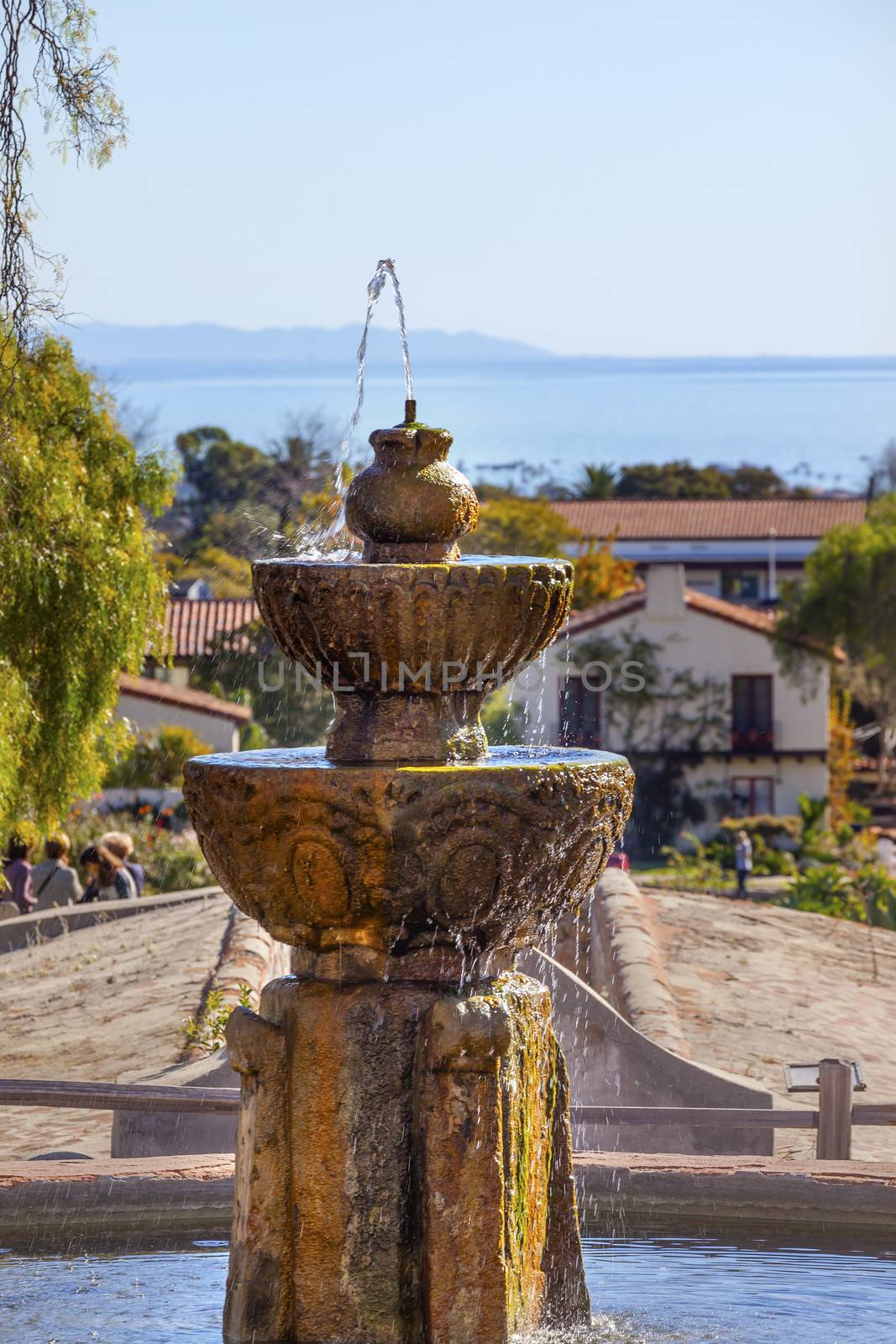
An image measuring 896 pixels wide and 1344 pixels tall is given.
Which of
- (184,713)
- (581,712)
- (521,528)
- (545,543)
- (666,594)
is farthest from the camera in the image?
(521,528)

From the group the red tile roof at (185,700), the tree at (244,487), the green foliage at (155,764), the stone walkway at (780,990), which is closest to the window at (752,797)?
the tree at (244,487)

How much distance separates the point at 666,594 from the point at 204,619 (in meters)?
9.90

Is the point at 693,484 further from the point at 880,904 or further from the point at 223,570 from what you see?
the point at 880,904

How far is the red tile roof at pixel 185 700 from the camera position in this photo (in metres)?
32.7

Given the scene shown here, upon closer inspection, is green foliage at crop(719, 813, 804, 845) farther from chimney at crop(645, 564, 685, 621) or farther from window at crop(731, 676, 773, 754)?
chimney at crop(645, 564, 685, 621)

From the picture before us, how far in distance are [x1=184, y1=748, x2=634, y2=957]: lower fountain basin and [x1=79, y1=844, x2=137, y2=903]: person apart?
35.2 feet

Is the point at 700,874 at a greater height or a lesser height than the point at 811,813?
greater

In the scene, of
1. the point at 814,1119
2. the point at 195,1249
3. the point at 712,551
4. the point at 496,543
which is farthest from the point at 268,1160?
the point at 712,551

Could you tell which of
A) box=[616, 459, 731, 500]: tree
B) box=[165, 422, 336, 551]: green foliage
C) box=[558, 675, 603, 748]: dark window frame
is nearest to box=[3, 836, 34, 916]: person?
A: box=[165, 422, 336, 551]: green foliage

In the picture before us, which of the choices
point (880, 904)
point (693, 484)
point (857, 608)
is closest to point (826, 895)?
point (880, 904)

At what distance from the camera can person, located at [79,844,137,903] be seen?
1595cm

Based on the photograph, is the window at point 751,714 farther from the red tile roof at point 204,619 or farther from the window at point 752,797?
the red tile roof at point 204,619

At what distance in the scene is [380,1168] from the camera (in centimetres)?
533

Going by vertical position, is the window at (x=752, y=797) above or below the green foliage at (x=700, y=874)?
below
